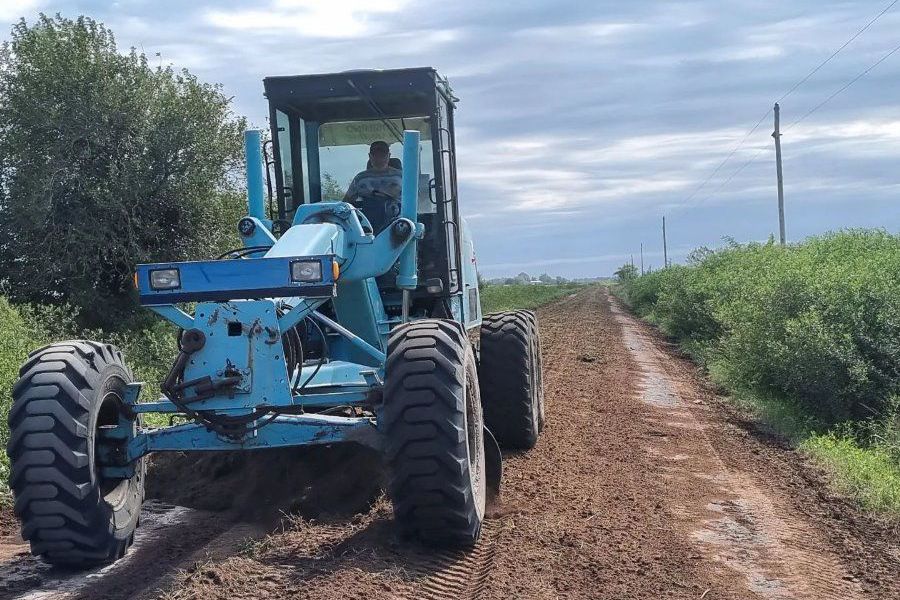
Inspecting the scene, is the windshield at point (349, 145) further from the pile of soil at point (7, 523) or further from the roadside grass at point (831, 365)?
the roadside grass at point (831, 365)

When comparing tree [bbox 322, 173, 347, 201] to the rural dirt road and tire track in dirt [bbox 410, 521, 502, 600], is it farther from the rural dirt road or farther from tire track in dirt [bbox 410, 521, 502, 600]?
tire track in dirt [bbox 410, 521, 502, 600]

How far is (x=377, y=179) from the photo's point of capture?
27.2 feet

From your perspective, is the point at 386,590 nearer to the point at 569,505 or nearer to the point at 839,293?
the point at 569,505

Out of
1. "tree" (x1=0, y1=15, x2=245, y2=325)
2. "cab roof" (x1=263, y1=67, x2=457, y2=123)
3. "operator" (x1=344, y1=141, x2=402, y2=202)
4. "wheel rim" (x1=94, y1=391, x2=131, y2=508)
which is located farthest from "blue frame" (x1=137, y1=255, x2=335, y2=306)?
"tree" (x1=0, y1=15, x2=245, y2=325)

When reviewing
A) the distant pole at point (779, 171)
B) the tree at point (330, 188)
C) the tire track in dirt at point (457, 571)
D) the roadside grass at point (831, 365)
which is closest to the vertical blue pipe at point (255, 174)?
the tree at point (330, 188)

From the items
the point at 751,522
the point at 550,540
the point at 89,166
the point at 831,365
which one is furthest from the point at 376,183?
the point at 89,166

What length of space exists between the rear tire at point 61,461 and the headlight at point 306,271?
140 cm

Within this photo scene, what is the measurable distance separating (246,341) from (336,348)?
1907 mm

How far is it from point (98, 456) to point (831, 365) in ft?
27.5

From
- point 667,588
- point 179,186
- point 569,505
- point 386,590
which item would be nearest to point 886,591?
point 667,588

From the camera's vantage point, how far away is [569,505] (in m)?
7.20

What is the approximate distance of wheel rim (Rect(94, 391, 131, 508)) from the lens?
19.5 ft

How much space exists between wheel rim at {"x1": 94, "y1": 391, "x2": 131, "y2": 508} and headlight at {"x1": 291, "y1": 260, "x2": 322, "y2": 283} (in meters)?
1.46

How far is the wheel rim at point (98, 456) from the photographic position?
19.5 feet
